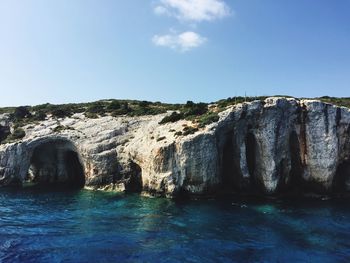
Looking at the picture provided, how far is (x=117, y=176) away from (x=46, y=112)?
2587 cm

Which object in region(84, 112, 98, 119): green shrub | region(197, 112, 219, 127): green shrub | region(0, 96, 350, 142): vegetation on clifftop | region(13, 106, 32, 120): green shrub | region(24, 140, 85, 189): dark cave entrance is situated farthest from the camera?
region(13, 106, 32, 120): green shrub

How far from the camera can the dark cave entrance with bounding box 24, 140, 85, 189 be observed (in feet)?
192

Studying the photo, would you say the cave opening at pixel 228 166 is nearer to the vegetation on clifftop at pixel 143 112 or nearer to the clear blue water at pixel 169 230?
the vegetation on clifftop at pixel 143 112

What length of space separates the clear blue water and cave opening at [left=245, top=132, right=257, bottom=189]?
18.7 feet

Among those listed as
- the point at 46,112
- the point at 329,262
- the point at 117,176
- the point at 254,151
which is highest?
the point at 46,112

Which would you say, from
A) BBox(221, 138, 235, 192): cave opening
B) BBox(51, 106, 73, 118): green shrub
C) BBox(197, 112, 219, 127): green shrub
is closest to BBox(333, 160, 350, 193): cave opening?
BBox(221, 138, 235, 192): cave opening

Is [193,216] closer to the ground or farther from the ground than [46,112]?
closer to the ground

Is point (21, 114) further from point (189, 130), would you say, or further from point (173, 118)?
point (189, 130)

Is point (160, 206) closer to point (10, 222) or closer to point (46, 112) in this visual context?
point (10, 222)

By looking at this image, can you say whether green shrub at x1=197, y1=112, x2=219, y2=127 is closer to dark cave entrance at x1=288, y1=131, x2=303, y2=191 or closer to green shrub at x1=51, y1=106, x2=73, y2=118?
dark cave entrance at x1=288, y1=131, x2=303, y2=191

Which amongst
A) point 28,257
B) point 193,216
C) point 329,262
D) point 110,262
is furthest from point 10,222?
point 329,262

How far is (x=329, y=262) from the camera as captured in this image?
990 inches

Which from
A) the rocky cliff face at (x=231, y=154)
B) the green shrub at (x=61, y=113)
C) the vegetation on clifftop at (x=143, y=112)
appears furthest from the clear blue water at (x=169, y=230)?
the green shrub at (x=61, y=113)

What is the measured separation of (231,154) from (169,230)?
19.5 meters
